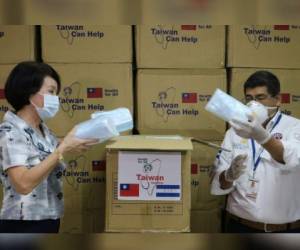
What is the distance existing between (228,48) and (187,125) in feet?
1.30

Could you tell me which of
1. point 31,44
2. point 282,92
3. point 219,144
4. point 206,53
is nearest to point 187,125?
point 219,144

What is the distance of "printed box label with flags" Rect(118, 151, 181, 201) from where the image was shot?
5.11 ft

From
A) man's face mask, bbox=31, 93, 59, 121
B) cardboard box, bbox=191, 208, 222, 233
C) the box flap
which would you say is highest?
man's face mask, bbox=31, 93, 59, 121

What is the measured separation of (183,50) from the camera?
1.96 metres

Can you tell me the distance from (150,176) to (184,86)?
1.86 ft

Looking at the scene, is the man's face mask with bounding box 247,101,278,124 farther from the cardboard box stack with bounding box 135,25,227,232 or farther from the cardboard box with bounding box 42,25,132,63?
the cardboard box with bounding box 42,25,132,63

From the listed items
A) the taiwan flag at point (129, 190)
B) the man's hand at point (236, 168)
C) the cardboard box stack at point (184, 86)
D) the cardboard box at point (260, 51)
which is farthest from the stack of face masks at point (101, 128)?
the cardboard box at point (260, 51)

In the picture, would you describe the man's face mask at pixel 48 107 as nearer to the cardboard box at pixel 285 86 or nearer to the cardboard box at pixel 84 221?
the cardboard box at pixel 84 221

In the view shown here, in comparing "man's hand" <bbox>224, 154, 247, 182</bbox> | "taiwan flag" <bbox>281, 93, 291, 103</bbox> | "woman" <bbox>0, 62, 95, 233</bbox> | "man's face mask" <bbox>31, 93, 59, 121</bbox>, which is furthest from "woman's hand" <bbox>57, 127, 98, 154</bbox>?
"taiwan flag" <bbox>281, 93, 291, 103</bbox>

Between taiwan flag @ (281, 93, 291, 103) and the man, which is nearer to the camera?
the man

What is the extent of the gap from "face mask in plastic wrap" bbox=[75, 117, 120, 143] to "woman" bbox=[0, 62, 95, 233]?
20 mm

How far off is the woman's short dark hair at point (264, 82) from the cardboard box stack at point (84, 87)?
526 millimetres

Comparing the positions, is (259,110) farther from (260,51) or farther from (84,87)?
(84,87)

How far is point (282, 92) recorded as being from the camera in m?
1.98
